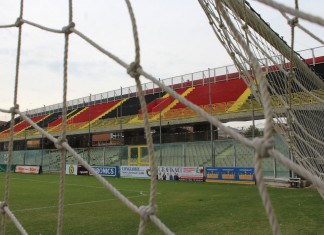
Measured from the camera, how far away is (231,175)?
14672 millimetres

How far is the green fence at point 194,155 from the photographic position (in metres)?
14.0

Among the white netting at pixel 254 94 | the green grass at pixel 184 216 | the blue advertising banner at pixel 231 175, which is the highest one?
the white netting at pixel 254 94

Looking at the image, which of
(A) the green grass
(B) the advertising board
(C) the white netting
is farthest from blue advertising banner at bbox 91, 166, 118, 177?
(C) the white netting

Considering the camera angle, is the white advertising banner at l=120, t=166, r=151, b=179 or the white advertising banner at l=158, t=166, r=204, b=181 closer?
the white advertising banner at l=158, t=166, r=204, b=181

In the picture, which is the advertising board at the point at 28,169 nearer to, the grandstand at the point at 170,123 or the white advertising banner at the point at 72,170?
the grandstand at the point at 170,123

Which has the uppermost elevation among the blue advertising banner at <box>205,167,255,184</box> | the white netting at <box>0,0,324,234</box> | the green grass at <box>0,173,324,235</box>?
the white netting at <box>0,0,324,234</box>

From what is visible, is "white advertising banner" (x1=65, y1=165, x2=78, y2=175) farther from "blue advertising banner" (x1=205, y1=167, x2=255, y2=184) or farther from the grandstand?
"blue advertising banner" (x1=205, y1=167, x2=255, y2=184)

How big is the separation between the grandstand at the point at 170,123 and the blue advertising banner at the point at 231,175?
77 cm

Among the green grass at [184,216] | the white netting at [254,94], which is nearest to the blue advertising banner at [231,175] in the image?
the green grass at [184,216]

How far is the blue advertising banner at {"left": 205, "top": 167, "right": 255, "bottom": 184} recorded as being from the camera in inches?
549

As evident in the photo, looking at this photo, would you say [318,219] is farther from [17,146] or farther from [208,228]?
[17,146]

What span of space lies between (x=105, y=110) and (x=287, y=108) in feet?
87.0

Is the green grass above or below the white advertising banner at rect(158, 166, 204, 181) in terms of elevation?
below

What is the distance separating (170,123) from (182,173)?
5.94 meters
